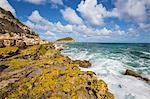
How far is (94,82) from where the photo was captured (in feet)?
38.3

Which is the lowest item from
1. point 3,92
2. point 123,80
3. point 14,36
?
point 123,80

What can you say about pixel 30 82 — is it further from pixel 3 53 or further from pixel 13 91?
pixel 3 53

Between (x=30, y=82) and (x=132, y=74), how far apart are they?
14778 mm

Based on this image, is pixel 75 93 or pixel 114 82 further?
pixel 114 82

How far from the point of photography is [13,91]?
33.1 feet

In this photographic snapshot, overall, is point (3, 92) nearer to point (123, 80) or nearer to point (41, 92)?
point (41, 92)

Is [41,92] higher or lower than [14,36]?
lower

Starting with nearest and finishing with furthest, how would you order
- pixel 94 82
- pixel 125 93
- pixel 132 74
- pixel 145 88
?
1. pixel 94 82
2. pixel 125 93
3. pixel 145 88
4. pixel 132 74

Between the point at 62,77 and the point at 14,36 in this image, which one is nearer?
the point at 62,77

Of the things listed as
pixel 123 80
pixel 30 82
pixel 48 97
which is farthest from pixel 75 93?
pixel 123 80

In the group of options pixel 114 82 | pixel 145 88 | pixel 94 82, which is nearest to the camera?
pixel 94 82

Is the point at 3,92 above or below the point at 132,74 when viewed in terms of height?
above

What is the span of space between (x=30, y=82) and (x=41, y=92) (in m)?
1.39

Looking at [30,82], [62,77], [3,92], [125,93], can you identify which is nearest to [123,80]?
[125,93]
